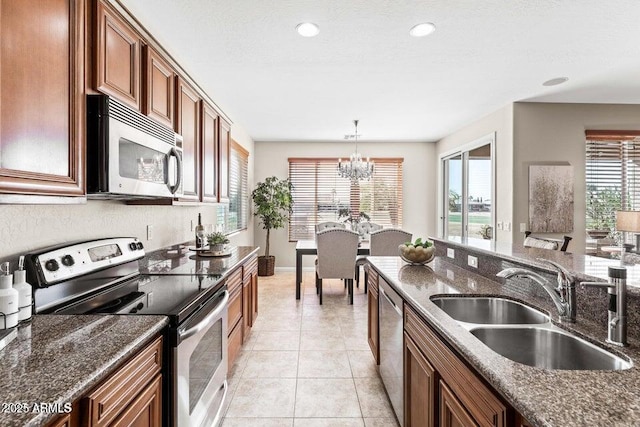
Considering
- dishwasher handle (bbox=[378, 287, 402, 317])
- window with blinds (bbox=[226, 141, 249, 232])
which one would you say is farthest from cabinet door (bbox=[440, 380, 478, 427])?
window with blinds (bbox=[226, 141, 249, 232])

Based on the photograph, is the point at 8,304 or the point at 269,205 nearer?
the point at 8,304

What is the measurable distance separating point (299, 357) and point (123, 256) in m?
1.69

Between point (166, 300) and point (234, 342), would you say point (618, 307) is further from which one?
point (234, 342)

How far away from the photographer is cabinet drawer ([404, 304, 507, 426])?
2.97 feet

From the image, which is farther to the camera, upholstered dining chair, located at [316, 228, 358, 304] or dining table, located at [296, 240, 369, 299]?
dining table, located at [296, 240, 369, 299]

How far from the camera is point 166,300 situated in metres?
1.54

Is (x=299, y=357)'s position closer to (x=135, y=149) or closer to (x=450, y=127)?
(x=135, y=149)

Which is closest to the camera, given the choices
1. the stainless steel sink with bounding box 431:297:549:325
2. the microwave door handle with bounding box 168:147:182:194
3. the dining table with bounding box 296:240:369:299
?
the stainless steel sink with bounding box 431:297:549:325

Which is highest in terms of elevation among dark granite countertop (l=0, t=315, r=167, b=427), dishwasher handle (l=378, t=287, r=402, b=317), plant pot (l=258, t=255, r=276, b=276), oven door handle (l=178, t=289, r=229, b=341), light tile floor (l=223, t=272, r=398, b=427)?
dark granite countertop (l=0, t=315, r=167, b=427)

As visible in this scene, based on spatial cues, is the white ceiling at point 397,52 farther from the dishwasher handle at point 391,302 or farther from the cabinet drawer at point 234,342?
the cabinet drawer at point 234,342

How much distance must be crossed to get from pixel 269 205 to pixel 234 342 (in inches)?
145

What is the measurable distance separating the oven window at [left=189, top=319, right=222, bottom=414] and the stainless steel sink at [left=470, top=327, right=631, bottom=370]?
121cm

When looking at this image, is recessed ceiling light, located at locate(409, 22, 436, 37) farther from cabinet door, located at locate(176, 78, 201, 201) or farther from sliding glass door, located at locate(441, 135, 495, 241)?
sliding glass door, located at locate(441, 135, 495, 241)

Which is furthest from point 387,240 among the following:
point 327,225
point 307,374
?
point 307,374
